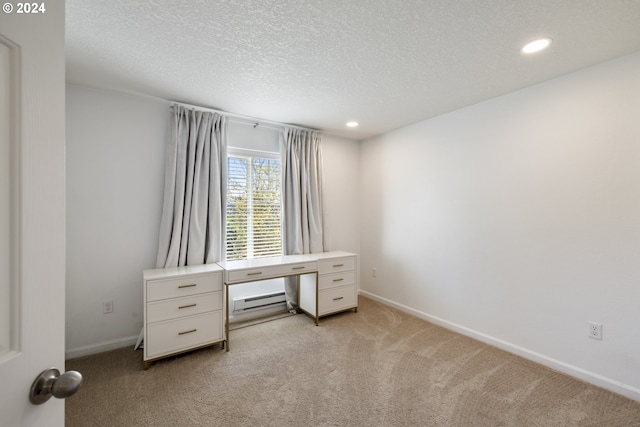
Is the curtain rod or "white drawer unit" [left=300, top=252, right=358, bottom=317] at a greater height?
the curtain rod

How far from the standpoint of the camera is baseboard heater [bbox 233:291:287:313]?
125 inches

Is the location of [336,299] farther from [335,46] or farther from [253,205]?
[335,46]

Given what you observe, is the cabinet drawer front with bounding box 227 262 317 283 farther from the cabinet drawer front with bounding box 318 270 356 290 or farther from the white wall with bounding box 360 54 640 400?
the white wall with bounding box 360 54 640 400

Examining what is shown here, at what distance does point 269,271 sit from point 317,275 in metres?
0.62

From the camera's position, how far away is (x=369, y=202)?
4137 mm

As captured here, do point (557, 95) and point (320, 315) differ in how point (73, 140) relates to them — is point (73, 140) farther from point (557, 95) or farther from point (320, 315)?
point (557, 95)

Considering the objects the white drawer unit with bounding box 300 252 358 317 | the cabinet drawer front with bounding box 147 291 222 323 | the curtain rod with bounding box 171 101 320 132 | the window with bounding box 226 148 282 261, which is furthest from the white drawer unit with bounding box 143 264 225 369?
the curtain rod with bounding box 171 101 320 132

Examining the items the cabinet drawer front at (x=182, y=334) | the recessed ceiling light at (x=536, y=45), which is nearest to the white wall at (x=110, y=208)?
the cabinet drawer front at (x=182, y=334)

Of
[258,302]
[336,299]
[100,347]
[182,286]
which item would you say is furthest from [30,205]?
[336,299]

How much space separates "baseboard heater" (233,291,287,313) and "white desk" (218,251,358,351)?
0.86 feet

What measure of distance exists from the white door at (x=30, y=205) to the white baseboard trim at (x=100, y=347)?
2475 mm

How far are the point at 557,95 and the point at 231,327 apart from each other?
3.84 m

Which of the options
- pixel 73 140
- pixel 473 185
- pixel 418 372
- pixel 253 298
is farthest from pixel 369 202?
pixel 73 140

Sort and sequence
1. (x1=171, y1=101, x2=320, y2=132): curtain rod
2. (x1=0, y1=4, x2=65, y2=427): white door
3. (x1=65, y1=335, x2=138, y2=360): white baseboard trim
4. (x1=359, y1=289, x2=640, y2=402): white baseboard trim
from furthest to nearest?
(x1=171, y1=101, x2=320, y2=132): curtain rod → (x1=65, y1=335, x2=138, y2=360): white baseboard trim → (x1=359, y1=289, x2=640, y2=402): white baseboard trim → (x1=0, y1=4, x2=65, y2=427): white door
